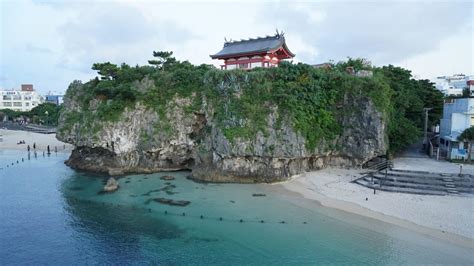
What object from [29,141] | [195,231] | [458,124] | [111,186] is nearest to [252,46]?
[111,186]

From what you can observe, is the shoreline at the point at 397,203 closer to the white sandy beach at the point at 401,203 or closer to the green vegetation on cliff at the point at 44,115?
the white sandy beach at the point at 401,203

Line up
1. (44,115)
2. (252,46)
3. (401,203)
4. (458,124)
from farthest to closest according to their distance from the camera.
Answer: (44,115) < (252,46) < (458,124) < (401,203)

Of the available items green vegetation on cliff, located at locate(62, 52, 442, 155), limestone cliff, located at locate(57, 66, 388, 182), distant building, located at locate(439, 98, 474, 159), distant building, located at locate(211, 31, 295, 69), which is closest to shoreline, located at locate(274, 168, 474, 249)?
limestone cliff, located at locate(57, 66, 388, 182)

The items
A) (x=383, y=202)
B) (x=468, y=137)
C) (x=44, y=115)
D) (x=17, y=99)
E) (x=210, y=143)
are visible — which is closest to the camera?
(x=383, y=202)

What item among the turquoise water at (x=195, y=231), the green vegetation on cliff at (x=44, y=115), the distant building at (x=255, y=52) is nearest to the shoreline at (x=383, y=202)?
the turquoise water at (x=195, y=231)

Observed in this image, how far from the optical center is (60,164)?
40.6 meters

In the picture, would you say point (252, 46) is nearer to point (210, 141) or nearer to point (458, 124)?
point (210, 141)

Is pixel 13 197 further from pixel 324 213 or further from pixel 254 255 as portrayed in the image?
pixel 324 213

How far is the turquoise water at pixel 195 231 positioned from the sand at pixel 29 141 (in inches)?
1216

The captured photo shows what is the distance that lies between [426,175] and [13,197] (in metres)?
34.8

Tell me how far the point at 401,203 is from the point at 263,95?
15379 mm

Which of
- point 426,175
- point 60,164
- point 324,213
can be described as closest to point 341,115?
point 426,175

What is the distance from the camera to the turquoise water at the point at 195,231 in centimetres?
1619

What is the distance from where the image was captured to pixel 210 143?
3192cm
